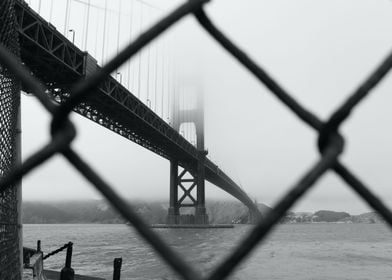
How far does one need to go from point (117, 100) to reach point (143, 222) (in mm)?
25946

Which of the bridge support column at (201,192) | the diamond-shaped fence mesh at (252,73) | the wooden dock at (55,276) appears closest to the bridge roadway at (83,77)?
the bridge support column at (201,192)

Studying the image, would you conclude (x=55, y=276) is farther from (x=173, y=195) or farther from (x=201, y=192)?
(x=173, y=195)

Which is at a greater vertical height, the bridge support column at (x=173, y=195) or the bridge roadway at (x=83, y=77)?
the bridge roadway at (x=83, y=77)

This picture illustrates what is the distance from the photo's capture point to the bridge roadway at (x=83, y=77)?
18.7 meters

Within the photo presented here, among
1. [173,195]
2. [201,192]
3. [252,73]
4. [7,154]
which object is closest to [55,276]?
[7,154]

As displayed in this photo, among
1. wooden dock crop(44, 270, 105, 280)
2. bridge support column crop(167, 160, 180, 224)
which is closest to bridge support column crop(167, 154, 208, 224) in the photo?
bridge support column crop(167, 160, 180, 224)

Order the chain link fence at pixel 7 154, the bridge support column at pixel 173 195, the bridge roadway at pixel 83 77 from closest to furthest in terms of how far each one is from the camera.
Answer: the chain link fence at pixel 7 154 → the bridge roadway at pixel 83 77 → the bridge support column at pixel 173 195

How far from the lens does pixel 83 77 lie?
73.4 ft

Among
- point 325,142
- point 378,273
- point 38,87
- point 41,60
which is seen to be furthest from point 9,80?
point 378,273

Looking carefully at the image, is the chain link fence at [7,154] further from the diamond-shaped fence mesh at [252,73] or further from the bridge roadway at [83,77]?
the bridge roadway at [83,77]

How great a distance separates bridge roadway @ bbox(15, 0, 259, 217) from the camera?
1873 centimetres

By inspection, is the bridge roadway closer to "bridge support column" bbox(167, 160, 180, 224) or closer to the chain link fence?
"bridge support column" bbox(167, 160, 180, 224)

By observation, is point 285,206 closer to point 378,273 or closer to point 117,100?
point 378,273

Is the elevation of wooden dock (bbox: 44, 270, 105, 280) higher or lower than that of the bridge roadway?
lower
